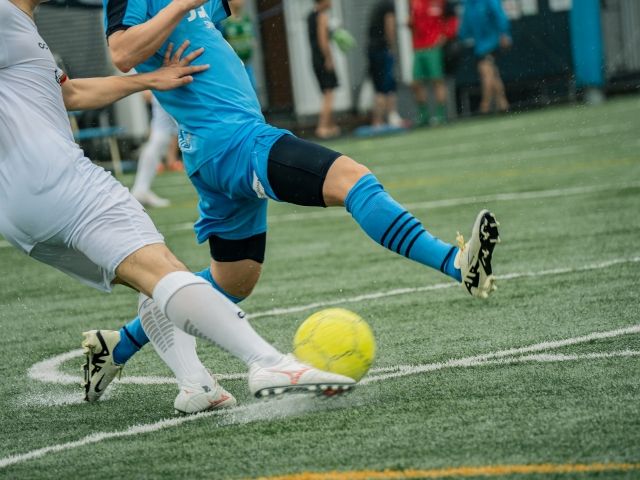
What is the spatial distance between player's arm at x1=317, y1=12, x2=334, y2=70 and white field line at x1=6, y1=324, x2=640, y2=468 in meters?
16.4

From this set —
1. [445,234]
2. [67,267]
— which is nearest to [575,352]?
[67,267]

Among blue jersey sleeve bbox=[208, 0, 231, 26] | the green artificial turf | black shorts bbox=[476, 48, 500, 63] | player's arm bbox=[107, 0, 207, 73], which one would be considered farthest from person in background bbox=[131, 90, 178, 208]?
black shorts bbox=[476, 48, 500, 63]

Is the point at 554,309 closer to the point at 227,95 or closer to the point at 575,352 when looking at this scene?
the point at 575,352

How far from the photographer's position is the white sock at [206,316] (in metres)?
4.01

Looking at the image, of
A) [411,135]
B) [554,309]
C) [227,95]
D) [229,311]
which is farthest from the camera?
[411,135]

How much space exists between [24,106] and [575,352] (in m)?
2.22

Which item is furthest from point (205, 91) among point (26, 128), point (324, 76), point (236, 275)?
point (324, 76)

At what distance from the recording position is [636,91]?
82.5 ft

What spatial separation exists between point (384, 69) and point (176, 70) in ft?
62.6

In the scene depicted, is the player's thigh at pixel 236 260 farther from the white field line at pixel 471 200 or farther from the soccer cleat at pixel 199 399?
the white field line at pixel 471 200

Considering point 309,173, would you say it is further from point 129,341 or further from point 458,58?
point 458,58

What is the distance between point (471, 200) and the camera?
1081 cm

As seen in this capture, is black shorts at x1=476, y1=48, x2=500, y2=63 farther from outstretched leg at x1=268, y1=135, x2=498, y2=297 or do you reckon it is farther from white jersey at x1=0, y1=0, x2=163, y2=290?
white jersey at x1=0, y1=0, x2=163, y2=290

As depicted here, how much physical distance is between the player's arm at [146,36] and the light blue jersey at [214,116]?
0.09m
